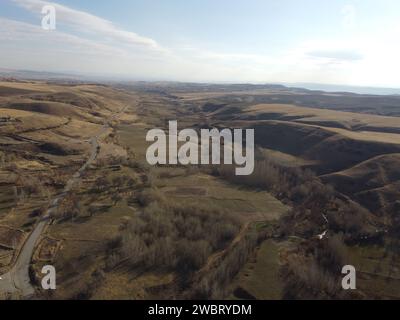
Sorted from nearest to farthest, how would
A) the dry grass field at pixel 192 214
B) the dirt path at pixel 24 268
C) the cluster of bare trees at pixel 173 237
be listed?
the dirt path at pixel 24 268 < the dry grass field at pixel 192 214 < the cluster of bare trees at pixel 173 237

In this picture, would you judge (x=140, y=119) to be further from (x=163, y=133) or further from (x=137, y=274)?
(x=137, y=274)

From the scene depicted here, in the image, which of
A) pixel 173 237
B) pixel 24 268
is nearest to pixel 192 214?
pixel 173 237

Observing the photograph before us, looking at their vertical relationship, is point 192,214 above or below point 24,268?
above

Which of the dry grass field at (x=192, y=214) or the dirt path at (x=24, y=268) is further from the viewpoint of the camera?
the dry grass field at (x=192, y=214)

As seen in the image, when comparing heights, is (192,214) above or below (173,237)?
above

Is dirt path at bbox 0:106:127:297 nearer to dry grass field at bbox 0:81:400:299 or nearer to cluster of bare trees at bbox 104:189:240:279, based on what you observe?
dry grass field at bbox 0:81:400:299

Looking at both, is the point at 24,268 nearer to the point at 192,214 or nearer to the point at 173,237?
the point at 173,237

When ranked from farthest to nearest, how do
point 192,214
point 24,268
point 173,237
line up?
point 192,214 → point 173,237 → point 24,268

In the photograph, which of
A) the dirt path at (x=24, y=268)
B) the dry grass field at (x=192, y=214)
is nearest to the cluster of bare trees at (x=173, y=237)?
→ the dry grass field at (x=192, y=214)

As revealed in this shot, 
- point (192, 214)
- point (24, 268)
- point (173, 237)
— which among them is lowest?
point (24, 268)

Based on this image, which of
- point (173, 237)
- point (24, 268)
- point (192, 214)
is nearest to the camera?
point (24, 268)

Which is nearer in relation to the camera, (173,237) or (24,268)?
(24,268)

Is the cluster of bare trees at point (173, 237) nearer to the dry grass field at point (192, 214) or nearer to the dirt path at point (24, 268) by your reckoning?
the dry grass field at point (192, 214)

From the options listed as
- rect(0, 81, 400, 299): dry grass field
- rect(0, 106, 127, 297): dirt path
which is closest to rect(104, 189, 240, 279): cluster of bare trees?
rect(0, 81, 400, 299): dry grass field
